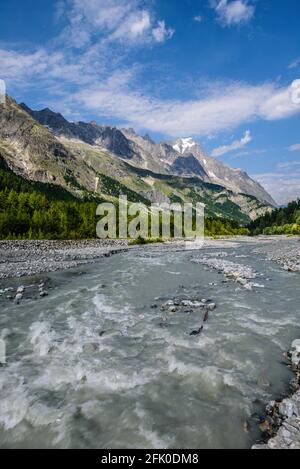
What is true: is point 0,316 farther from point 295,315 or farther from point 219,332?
point 295,315

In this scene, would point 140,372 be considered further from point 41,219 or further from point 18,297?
point 41,219

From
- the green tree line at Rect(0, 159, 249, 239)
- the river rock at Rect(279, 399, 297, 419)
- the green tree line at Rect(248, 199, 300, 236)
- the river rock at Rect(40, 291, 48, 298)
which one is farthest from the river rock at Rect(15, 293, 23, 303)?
the green tree line at Rect(248, 199, 300, 236)

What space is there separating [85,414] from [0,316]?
1183 centimetres

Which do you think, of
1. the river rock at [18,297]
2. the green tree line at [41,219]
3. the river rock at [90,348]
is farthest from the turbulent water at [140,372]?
the green tree line at [41,219]

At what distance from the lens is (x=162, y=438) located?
8.37m

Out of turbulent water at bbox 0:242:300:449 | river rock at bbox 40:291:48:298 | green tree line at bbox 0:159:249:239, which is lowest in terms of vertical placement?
turbulent water at bbox 0:242:300:449

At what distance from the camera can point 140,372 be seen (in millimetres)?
11969

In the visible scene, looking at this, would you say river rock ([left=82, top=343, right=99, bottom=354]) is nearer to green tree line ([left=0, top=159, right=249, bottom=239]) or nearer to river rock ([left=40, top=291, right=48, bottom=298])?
river rock ([left=40, top=291, right=48, bottom=298])

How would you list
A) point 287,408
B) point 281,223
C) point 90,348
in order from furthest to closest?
point 281,223
point 90,348
point 287,408

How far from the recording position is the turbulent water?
873 cm

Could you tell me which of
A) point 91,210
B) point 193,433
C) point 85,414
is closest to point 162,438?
point 193,433

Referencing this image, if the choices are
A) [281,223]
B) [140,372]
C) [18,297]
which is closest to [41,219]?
[18,297]

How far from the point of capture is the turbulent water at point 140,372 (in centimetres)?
873

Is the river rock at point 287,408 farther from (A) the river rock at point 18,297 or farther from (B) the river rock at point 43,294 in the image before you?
(B) the river rock at point 43,294
